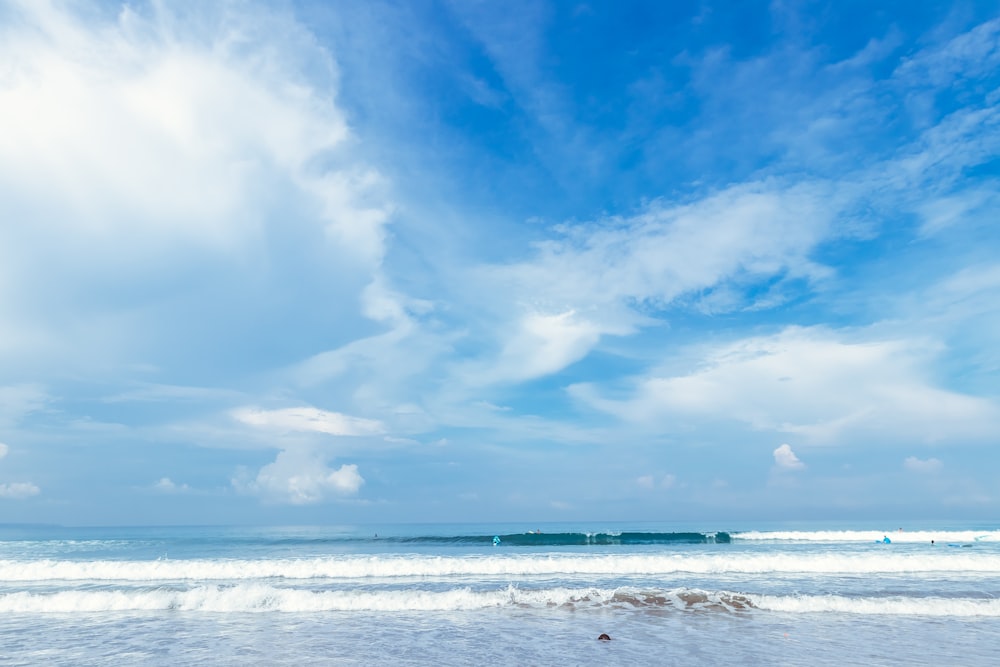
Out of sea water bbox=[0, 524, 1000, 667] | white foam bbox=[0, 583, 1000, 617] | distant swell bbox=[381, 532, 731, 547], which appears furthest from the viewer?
distant swell bbox=[381, 532, 731, 547]

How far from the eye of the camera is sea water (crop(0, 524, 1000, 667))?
12.0 m

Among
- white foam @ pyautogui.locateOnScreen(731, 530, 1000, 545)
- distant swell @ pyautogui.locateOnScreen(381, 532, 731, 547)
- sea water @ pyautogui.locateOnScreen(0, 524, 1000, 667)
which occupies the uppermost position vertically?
white foam @ pyautogui.locateOnScreen(731, 530, 1000, 545)

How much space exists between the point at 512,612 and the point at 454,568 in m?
10.8

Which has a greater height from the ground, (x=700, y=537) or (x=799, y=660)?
(x=700, y=537)

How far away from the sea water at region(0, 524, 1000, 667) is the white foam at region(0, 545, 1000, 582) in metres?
0.11

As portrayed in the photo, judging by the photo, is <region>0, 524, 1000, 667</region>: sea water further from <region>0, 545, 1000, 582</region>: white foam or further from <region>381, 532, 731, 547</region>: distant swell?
<region>381, 532, 731, 547</region>: distant swell

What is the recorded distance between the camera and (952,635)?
Answer: 13547 mm

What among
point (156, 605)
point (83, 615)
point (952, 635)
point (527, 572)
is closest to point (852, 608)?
point (952, 635)

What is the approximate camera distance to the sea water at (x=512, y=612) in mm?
12008

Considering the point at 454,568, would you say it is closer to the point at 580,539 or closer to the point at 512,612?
the point at 512,612

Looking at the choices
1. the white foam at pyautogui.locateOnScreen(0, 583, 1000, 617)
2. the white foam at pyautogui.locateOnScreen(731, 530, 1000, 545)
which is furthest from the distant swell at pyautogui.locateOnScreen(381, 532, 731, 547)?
the white foam at pyautogui.locateOnScreen(0, 583, 1000, 617)

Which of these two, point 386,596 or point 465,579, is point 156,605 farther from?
point 465,579

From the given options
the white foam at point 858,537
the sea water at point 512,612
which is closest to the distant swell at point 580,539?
the white foam at point 858,537

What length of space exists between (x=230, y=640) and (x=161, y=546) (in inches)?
1677
